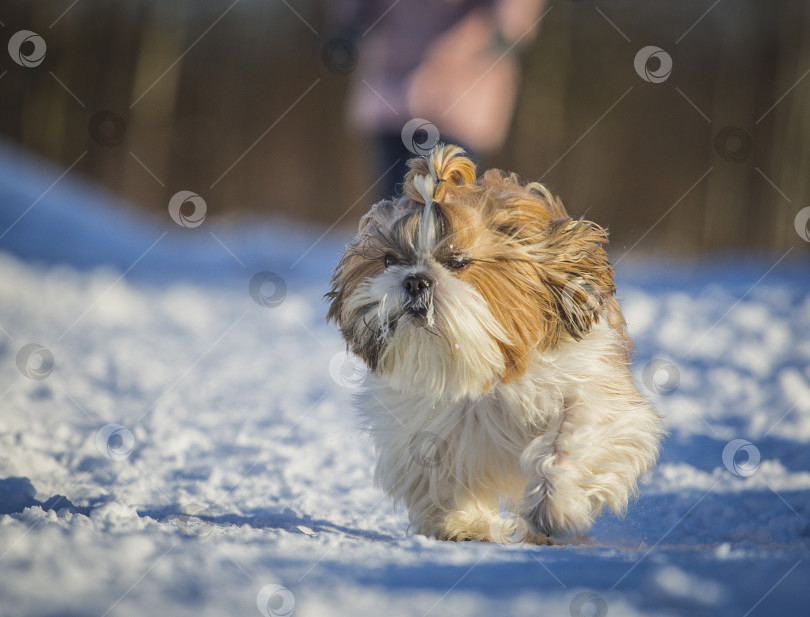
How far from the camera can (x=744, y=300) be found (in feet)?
24.8

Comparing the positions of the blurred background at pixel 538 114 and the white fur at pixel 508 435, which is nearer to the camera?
the white fur at pixel 508 435

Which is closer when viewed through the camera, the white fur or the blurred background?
the white fur

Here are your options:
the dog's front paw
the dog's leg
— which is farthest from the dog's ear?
the dog's front paw

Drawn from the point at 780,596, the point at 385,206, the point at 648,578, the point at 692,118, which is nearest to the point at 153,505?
the point at 385,206

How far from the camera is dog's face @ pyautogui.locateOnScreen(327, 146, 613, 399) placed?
2.78m

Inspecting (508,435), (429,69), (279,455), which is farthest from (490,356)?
(429,69)

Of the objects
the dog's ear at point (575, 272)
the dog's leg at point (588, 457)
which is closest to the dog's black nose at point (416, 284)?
the dog's ear at point (575, 272)

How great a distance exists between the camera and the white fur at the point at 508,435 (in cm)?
277

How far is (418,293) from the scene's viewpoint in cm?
274

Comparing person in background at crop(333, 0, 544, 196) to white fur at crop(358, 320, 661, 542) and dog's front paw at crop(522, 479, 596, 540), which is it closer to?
white fur at crop(358, 320, 661, 542)

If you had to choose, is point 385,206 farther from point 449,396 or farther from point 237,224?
point 237,224

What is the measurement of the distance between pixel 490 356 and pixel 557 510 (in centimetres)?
54

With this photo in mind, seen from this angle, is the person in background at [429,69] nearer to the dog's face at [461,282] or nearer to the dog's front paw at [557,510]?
the dog's face at [461,282]

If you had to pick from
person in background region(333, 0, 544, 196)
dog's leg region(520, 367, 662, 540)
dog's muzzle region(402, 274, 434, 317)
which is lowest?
dog's leg region(520, 367, 662, 540)
